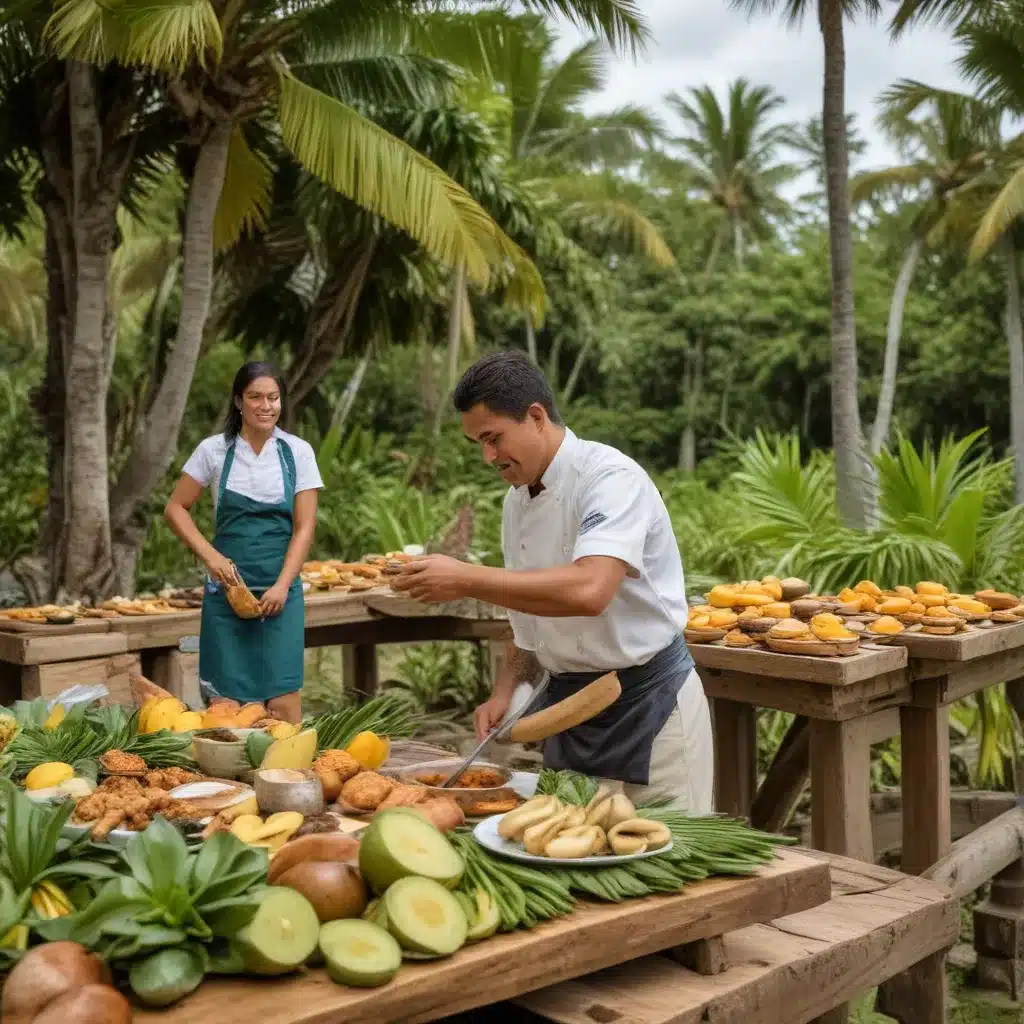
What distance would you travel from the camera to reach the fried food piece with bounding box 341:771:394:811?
7.70ft

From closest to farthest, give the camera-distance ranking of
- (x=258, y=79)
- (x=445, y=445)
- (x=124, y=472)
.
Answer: (x=258, y=79) < (x=124, y=472) < (x=445, y=445)

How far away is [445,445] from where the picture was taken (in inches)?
627

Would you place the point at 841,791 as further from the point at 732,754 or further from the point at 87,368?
the point at 87,368

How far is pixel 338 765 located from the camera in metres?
2.53

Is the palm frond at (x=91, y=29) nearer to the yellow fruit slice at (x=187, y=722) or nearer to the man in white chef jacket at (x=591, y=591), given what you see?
the yellow fruit slice at (x=187, y=722)

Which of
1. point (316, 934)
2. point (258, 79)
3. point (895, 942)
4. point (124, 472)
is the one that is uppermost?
point (258, 79)

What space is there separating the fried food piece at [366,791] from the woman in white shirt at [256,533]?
7.38ft

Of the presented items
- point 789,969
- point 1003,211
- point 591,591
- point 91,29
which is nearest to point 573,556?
point 591,591

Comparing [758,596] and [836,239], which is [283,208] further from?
[758,596]

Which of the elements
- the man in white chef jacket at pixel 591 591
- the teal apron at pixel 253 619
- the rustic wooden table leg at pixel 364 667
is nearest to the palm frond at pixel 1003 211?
the rustic wooden table leg at pixel 364 667

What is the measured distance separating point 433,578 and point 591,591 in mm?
317

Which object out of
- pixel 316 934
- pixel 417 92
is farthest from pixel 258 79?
pixel 316 934

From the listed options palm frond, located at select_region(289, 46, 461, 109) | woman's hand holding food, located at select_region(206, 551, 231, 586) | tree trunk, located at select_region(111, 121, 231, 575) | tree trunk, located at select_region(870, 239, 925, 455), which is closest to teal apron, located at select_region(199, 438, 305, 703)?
woman's hand holding food, located at select_region(206, 551, 231, 586)

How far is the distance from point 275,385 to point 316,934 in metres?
3.12
